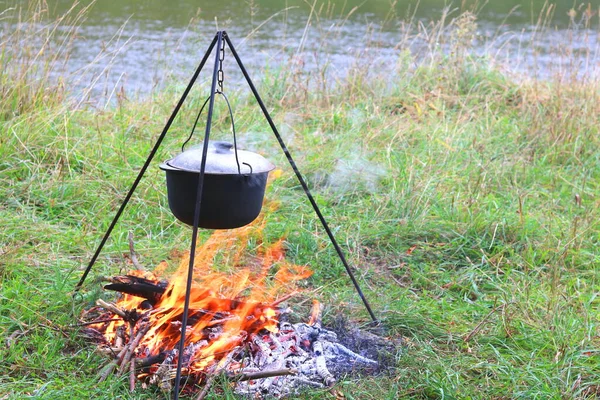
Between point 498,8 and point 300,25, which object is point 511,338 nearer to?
point 300,25

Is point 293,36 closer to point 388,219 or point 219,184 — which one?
point 388,219

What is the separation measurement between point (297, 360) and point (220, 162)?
0.79 meters

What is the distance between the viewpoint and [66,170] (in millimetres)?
4031

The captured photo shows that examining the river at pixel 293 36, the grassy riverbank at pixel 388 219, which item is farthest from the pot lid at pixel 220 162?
the river at pixel 293 36

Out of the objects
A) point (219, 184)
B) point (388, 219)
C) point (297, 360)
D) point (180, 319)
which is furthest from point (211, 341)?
point (388, 219)

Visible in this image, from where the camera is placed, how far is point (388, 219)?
3.77 metres

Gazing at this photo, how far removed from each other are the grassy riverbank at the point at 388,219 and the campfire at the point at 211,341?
0.36 feet

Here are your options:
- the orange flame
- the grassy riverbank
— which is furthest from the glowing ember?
the grassy riverbank

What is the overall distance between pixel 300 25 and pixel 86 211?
25.3 ft

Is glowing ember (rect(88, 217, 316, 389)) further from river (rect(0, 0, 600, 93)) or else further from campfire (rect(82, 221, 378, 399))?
river (rect(0, 0, 600, 93))

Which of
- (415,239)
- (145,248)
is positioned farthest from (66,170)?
(415,239)

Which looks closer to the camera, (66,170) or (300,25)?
(66,170)

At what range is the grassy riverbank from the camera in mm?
2508

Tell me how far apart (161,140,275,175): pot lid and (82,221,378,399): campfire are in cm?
61
